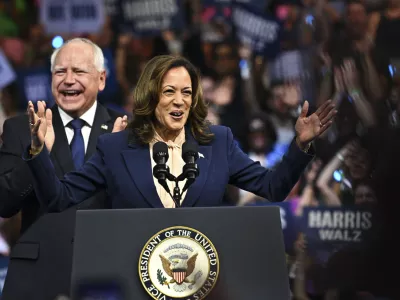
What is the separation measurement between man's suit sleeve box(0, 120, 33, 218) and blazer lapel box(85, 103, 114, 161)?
35 centimetres

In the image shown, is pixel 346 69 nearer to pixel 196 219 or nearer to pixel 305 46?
pixel 196 219

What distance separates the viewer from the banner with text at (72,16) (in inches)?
357

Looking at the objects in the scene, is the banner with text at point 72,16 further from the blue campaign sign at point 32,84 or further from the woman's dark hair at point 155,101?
the woman's dark hair at point 155,101

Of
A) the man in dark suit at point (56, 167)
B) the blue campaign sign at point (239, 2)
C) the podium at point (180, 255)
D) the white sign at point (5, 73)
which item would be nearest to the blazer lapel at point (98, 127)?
the man in dark suit at point (56, 167)

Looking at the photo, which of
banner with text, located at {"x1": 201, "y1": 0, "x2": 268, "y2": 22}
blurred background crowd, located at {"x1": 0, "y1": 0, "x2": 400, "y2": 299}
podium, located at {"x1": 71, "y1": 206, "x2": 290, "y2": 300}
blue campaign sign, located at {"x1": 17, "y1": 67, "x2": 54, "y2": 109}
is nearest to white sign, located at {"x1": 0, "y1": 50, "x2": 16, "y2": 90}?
blurred background crowd, located at {"x1": 0, "y1": 0, "x2": 400, "y2": 299}

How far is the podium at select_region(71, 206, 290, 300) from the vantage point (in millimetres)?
3064

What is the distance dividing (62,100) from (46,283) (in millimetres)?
903

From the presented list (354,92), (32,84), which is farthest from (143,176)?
(32,84)

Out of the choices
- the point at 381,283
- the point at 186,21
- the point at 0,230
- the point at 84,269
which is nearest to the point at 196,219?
the point at 84,269

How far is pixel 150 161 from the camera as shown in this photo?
367cm

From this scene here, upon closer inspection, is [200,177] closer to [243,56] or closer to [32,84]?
[243,56]

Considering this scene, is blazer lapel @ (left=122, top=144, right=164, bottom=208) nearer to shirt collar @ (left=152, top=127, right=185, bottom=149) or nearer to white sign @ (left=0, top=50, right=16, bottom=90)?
shirt collar @ (left=152, top=127, right=185, bottom=149)

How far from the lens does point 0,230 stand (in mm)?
7863

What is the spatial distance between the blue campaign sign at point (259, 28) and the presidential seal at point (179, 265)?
18.6 ft
